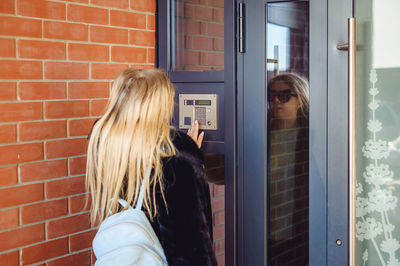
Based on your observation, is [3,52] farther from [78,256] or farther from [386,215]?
[386,215]

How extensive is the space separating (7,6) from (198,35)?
3.37 ft

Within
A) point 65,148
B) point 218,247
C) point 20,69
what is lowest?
point 218,247

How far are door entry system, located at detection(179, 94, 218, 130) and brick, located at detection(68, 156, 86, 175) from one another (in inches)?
22.5

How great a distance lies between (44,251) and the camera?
2.37 meters

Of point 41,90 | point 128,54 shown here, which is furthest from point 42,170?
point 128,54

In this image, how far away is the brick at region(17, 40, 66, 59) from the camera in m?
2.27

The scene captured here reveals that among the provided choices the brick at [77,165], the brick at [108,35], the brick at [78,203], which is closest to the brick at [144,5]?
the brick at [108,35]

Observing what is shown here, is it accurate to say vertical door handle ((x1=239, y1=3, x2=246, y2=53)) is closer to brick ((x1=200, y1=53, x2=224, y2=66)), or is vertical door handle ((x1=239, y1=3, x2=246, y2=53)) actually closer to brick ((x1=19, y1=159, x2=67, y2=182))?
brick ((x1=200, y1=53, x2=224, y2=66))

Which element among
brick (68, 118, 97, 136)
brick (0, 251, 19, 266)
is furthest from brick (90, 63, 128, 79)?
brick (0, 251, 19, 266)

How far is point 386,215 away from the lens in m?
2.15

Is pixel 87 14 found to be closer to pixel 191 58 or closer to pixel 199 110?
pixel 191 58

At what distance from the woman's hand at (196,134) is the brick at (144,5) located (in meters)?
0.70

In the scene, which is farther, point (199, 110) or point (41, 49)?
point (199, 110)

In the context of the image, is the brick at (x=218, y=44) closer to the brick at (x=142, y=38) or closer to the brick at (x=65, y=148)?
the brick at (x=142, y=38)
